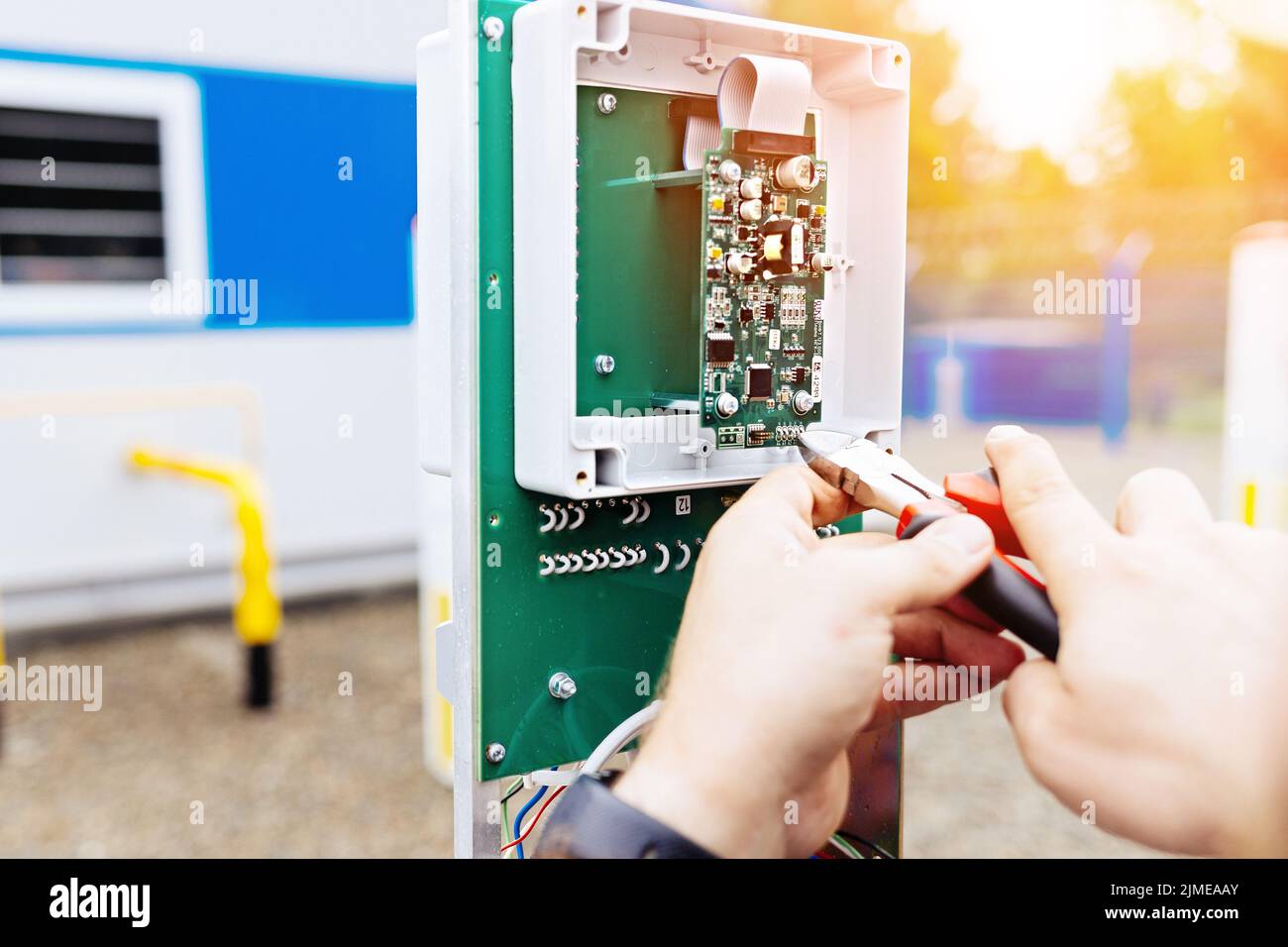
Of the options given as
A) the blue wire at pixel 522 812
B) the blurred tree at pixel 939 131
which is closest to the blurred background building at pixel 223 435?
the blue wire at pixel 522 812

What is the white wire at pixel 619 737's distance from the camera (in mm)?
1603

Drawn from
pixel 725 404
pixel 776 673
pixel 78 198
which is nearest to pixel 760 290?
pixel 725 404

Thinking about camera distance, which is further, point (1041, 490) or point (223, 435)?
point (223, 435)

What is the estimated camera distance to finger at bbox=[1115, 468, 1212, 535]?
1261mm

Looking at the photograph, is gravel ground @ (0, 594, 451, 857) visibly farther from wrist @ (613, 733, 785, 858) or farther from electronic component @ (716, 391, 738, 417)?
wrist @ (613, 733, 785, 858)

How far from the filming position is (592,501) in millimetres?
1664

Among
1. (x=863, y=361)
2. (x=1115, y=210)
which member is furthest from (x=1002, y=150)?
(x=863, y=361)

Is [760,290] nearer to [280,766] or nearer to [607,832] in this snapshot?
[607,832]

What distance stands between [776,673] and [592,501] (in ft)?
1.78

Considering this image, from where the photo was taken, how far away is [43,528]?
4977mm

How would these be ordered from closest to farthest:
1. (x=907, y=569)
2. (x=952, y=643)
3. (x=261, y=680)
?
(x=907, y=569), (x=952, y=643), (x=261, y=680)

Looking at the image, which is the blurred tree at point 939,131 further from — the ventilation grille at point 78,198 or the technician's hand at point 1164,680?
the technician's hand at point 1164,680

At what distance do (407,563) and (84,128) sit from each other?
240 cm

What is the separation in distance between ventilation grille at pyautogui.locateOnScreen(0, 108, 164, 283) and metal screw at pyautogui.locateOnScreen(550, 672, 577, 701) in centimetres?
397
